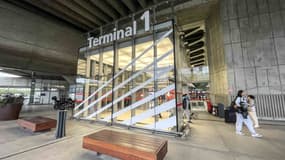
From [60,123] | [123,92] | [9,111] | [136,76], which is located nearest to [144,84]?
[136,76]

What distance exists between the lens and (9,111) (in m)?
7.03

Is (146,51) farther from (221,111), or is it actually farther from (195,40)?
(195,40)

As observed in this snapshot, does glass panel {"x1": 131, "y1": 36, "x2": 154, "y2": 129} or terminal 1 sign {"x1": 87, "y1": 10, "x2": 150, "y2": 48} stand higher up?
terminal 1 sign {"x1": 87, "y1": 10, "x2": 150, "y2": 48}

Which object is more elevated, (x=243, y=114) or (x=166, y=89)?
(x=166, y=89)

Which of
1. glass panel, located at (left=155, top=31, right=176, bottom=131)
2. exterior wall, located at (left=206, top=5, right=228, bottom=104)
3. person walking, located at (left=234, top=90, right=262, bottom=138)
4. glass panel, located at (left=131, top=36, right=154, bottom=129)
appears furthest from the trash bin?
glass panel, located at (left=131, top=36, right=154, bottom=129)

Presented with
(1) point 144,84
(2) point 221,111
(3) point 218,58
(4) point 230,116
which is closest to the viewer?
(1) point 144,84

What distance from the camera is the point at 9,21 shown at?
21.6 feet

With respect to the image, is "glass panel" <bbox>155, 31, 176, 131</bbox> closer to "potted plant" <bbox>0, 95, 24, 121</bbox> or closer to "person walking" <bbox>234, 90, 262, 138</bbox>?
"person walking" <bbox>234, 90, 262, 138</bbox>

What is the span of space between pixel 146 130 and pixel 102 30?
688 cm

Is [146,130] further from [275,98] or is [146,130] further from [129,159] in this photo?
[275,98]

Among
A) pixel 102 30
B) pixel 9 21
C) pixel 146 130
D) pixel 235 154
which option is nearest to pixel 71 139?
pixel 146 130

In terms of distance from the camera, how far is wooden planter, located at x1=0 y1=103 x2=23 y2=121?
6887 millimetres

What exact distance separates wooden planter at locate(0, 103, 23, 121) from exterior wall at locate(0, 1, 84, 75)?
8.23 ft

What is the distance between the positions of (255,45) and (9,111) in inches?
563
